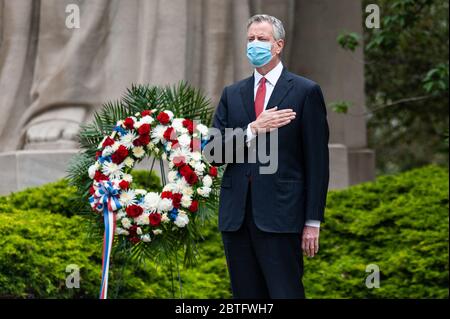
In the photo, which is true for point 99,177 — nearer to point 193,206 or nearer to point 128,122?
point 128,122

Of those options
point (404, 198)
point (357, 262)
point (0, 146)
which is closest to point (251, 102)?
point (357, 262)

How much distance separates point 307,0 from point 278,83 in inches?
289

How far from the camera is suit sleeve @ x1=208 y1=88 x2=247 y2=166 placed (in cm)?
529

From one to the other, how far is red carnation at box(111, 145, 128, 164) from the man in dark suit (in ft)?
4.19

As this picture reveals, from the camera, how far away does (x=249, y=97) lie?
544 centimetres

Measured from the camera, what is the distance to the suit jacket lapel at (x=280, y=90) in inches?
210

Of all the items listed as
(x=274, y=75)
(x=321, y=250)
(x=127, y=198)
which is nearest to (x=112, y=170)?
(x=127, y=198)

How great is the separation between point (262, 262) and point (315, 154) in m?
0.62

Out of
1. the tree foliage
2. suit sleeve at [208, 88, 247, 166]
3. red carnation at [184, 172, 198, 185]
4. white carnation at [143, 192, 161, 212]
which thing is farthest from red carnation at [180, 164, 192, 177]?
the tree foliage

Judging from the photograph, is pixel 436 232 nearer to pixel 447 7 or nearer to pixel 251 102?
pixel 251 102

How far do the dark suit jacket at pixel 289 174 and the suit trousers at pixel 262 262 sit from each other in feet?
0.17

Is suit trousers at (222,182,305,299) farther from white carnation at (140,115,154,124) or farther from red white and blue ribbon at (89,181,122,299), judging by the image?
white carnation at (140,115,154,124)

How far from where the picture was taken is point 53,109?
10836mm
